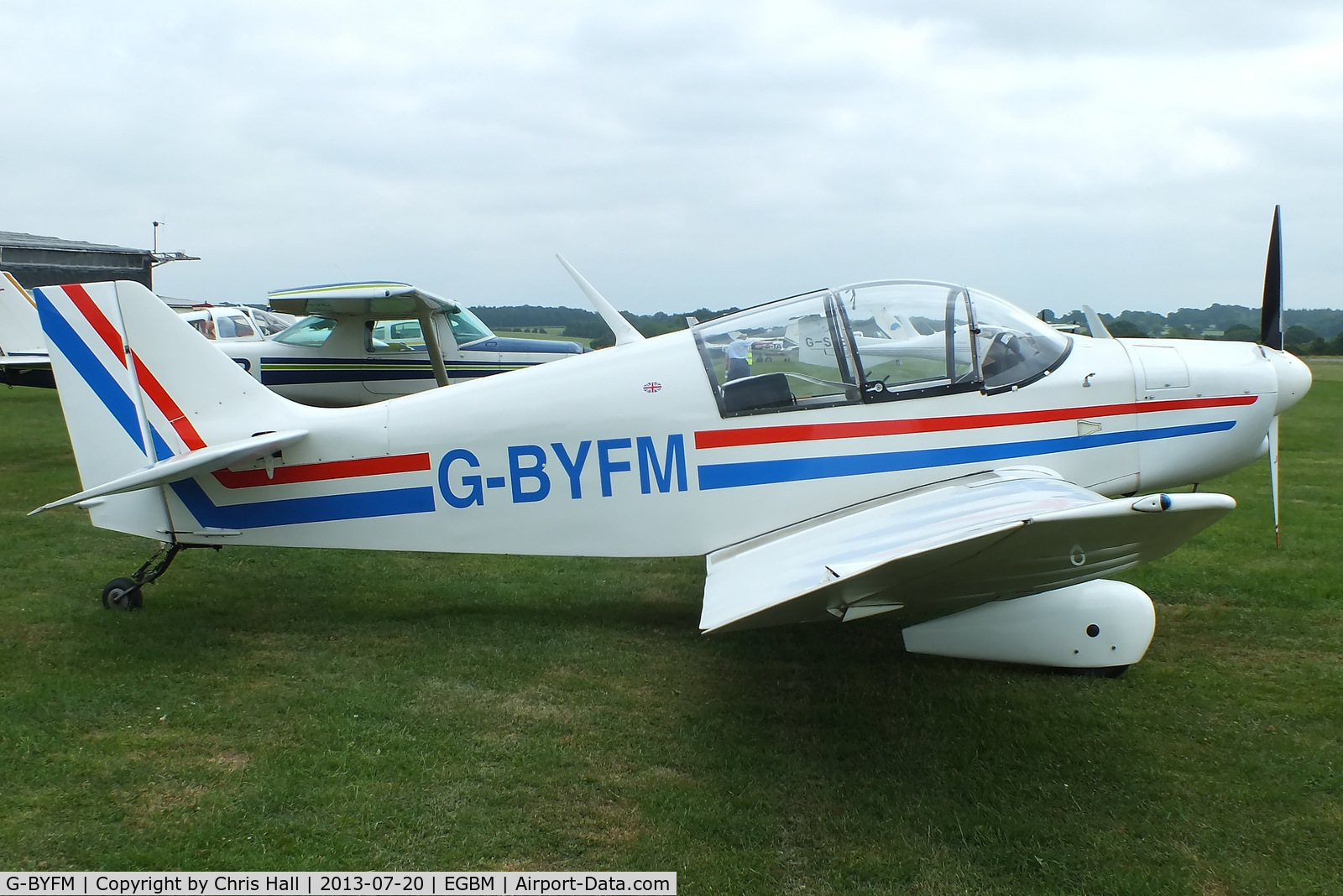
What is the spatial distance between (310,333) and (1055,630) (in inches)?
444

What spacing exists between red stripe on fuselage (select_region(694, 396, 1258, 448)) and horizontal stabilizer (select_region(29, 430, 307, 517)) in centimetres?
227

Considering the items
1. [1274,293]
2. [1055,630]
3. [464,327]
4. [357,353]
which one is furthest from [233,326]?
[1274,293]

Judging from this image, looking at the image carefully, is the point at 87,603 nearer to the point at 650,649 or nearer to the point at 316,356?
the point at 650,649

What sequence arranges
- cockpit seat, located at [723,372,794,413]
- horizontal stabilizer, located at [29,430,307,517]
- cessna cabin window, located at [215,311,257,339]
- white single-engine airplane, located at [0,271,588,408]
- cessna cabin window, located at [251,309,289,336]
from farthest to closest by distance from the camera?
cessna cabin window, located at [251,309,289,336]
cessna cabin window, located at [215,311,257,339]
white single-engine airplane, located at [0,271,588,408]
cockpit seat, located at [723,372,794,413]
horizontal stabilizer, located at [29,430,307,517]

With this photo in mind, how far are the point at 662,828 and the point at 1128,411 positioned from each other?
3191 millimetres

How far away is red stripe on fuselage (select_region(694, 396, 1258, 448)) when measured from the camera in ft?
14.1

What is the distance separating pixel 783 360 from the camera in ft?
14.6

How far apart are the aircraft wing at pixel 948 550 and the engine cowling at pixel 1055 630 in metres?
0.18

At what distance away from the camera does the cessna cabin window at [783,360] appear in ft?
14.3

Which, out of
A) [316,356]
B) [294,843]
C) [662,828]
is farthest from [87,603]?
[316,356]

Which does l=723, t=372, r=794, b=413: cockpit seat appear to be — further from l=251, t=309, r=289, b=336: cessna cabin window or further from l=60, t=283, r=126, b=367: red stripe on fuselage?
l=251, t=309, r=289, b=336: cessna cabin window

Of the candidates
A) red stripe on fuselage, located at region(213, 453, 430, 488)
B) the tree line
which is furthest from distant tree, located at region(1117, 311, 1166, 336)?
red stripe on fuselage, located at region(213, 453, 430, 488)

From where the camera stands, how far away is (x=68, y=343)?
467 centimetres

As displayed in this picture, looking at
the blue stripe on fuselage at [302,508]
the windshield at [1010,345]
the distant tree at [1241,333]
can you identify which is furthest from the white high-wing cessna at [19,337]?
the distant tree at [1241,333]
